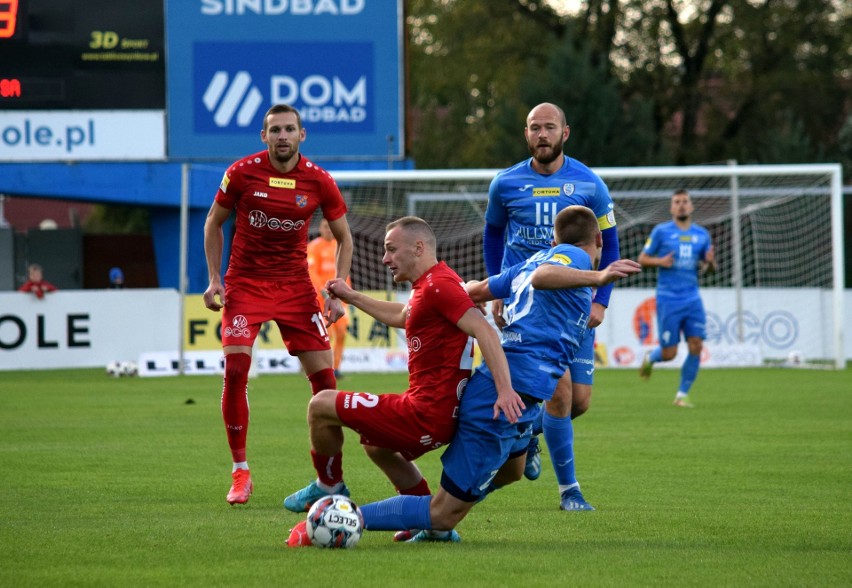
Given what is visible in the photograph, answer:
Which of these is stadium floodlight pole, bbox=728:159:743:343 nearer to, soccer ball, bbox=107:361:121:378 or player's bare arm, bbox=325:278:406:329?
soccer ball, bbox=107:361:121:378

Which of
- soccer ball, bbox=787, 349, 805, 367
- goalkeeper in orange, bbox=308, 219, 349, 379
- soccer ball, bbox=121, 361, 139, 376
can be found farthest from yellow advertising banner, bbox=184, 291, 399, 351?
soccer ball, bbox=787, 349, 805, 367

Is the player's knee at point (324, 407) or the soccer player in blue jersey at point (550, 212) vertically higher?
the soccer player in blue jersey at point (550, 212)

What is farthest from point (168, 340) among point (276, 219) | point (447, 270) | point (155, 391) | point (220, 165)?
point (447, 270)

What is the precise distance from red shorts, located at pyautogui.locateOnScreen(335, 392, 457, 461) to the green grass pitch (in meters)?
0.48

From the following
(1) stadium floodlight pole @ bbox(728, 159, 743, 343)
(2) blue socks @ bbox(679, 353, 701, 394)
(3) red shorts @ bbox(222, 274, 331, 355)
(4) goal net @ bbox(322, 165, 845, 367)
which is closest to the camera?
(3) red shorts @ bbox(222, 274, 331, 355)

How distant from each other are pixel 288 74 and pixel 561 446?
16855 millimetres

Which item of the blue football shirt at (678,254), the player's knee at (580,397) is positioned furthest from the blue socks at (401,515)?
the blue football shirt at (678,254)

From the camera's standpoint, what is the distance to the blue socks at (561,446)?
24.6 feet

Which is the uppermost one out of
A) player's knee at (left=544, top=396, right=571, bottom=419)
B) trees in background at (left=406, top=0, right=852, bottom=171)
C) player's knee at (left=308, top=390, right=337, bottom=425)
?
trees in background at (left=406, top=0, right=852, bottom=171)

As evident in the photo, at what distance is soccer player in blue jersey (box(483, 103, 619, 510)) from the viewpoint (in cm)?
770

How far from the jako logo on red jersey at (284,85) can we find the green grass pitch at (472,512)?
9928 mm

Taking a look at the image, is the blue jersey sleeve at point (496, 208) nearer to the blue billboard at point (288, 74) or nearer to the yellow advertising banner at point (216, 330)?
the yellow advertising banner at point (216, 330)

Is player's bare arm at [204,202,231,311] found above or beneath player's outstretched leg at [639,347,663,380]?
above

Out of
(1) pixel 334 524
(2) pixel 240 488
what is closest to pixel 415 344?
(1) pixel 334 524
